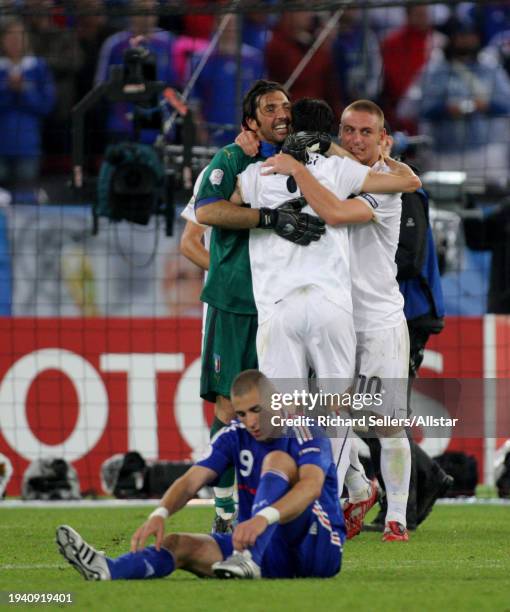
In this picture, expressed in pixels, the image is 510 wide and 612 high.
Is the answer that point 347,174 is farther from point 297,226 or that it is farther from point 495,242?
point 495,242

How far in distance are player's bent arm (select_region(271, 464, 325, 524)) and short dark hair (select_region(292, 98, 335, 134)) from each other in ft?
6.40

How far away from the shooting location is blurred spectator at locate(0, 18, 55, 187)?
14.4 metres

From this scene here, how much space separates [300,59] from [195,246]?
23.5 ft

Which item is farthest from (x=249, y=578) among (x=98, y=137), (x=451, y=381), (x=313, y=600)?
(x=98, y=137)

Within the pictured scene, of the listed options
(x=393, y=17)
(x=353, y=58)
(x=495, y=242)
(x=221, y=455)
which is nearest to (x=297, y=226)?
(x=221, y=455)

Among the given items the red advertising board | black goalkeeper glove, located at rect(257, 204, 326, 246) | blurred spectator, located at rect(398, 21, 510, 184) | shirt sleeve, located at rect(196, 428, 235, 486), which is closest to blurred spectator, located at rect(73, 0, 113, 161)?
blurred spectator, located at rect(398, 21, 510, 184)

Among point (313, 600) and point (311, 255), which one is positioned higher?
point (311, 255)

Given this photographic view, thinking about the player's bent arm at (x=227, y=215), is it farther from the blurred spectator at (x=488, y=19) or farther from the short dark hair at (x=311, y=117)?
the blurred spectator at (x=488, y=19)

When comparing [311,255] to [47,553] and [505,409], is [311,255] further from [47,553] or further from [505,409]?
[505,409]

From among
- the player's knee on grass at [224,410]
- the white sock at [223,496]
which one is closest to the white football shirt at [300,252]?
the player's knee on grass at [224,410]

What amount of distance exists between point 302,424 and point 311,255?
3.76 ft

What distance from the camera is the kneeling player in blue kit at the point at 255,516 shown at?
5.44 metres

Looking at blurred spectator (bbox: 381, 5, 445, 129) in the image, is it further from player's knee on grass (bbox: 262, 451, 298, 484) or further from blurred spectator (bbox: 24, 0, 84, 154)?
player's knee on grass (bbox: 262, 451, 298, 484)

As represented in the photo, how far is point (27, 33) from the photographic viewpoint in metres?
14.8
